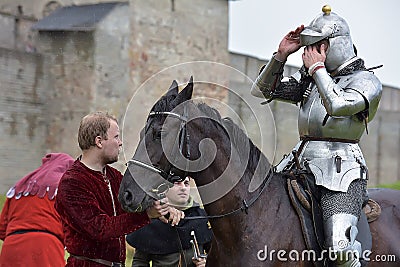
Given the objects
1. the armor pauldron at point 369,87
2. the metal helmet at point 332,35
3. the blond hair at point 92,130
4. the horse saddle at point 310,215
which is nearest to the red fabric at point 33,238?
the blond hair at point 92,130

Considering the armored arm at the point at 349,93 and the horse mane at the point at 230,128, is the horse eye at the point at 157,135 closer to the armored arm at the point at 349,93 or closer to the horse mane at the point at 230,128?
the horse mane at the point at 230,128

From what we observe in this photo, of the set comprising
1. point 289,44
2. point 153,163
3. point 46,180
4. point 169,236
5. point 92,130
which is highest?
point 289,44

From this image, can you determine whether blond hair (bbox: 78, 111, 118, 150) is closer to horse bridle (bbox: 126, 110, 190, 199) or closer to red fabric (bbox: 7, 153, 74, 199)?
horse bridle (bbox: 126, 110, 190, 199)

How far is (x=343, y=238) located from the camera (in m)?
4.72

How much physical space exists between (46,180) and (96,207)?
A: 164cm

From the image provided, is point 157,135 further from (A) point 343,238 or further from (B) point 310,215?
(A) point 343,238

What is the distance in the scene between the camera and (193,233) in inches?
213

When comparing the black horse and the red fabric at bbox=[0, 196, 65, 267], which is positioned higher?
the black horse

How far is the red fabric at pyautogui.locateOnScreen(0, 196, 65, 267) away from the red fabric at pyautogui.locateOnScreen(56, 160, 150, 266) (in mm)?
1477

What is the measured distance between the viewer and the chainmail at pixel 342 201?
4797mm

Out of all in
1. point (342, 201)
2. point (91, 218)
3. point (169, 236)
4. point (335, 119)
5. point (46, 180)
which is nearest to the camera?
point (91, 218)

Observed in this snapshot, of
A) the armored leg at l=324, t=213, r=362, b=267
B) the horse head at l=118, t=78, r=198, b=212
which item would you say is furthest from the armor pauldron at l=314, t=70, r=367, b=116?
the horse head at l=118, t=78, r=198, b=212

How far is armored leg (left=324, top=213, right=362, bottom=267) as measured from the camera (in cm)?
471

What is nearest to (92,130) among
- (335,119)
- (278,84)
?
(278,84)
